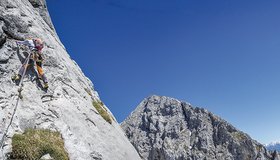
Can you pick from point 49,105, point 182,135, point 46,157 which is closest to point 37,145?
point 46,157

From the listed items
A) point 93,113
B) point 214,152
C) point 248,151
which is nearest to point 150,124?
point 214,152

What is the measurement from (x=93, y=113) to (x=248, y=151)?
139 meters

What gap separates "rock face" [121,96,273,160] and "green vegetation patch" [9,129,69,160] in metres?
128

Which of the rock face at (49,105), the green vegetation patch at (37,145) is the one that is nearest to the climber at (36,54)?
the rock face at (49,105)

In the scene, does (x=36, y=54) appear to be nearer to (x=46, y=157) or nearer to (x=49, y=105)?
(x=49, y=105)

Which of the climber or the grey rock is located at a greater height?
the climber

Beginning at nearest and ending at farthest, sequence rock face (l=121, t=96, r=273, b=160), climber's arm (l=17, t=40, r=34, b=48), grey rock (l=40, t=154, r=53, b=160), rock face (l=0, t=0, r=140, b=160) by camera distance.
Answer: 1. grey rock (l=40, t=154, r=53, b=160)
2. rock face (l=0, t=0, r=140, b=160)
3. climber's arm (l=17, t=40, r=34, b=48)
4. rock face (l=121, t=96, r=273, b=160)

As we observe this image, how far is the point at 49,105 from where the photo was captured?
889 inches

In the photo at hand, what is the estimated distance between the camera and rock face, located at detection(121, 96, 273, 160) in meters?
152

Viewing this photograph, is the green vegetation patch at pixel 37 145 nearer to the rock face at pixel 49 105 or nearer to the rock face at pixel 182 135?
the rock face at pixel 49 105

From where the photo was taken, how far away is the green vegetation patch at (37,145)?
711 inches

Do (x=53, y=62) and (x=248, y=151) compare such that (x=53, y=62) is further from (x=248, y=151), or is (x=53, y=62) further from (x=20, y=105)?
(x=248, y=151)

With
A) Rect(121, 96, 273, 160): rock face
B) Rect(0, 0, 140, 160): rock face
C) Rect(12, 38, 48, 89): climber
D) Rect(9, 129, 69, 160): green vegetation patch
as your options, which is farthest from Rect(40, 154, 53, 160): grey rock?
Rect(121, 96, 273, 160): rock face

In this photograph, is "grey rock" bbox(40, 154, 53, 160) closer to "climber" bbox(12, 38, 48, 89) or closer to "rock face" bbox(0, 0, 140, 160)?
"rock face" bbox(0, 0, 140, 160)
